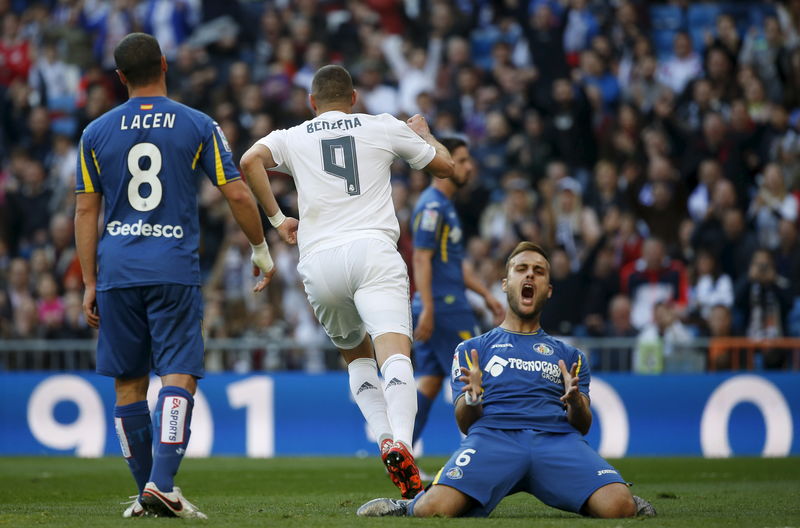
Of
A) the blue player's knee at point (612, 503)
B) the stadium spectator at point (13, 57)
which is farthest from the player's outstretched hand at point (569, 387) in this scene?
the stadium spectator at point (13, 57)

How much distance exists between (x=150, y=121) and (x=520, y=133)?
11634 millimetres

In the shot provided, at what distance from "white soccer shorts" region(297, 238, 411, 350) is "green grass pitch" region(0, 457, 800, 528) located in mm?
1095

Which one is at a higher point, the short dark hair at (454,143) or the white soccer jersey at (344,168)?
the short dark hair at (454,143)

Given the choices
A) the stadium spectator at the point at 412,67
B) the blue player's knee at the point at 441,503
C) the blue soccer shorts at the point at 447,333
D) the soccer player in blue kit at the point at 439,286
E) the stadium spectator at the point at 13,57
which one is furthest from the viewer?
the stadium spectator at the point at 13,57

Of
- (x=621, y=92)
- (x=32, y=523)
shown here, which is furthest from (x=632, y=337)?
(x=32, y=523)

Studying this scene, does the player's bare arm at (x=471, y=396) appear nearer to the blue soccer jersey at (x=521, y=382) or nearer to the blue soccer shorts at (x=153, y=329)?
the blue soccer jersey at (x=521, y=382)

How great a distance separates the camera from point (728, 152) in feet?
53.9

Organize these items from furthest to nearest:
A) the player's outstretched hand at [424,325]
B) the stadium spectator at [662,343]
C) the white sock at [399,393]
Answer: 1. the stadium spectator at [662,343]
2. the player's outstretched hand at [424,325]
3. the white sock at [399,393]

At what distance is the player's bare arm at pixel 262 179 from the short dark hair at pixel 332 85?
47 centimetres

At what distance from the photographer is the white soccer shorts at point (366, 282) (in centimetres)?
710

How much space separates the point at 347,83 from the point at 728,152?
10.0 meters

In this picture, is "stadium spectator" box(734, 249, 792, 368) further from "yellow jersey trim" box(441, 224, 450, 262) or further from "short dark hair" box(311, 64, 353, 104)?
"short dark hair" box(311, 64, 353, 104)

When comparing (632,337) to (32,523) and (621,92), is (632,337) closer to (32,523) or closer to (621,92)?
(621,92)

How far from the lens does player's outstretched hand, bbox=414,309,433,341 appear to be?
10.3 m
